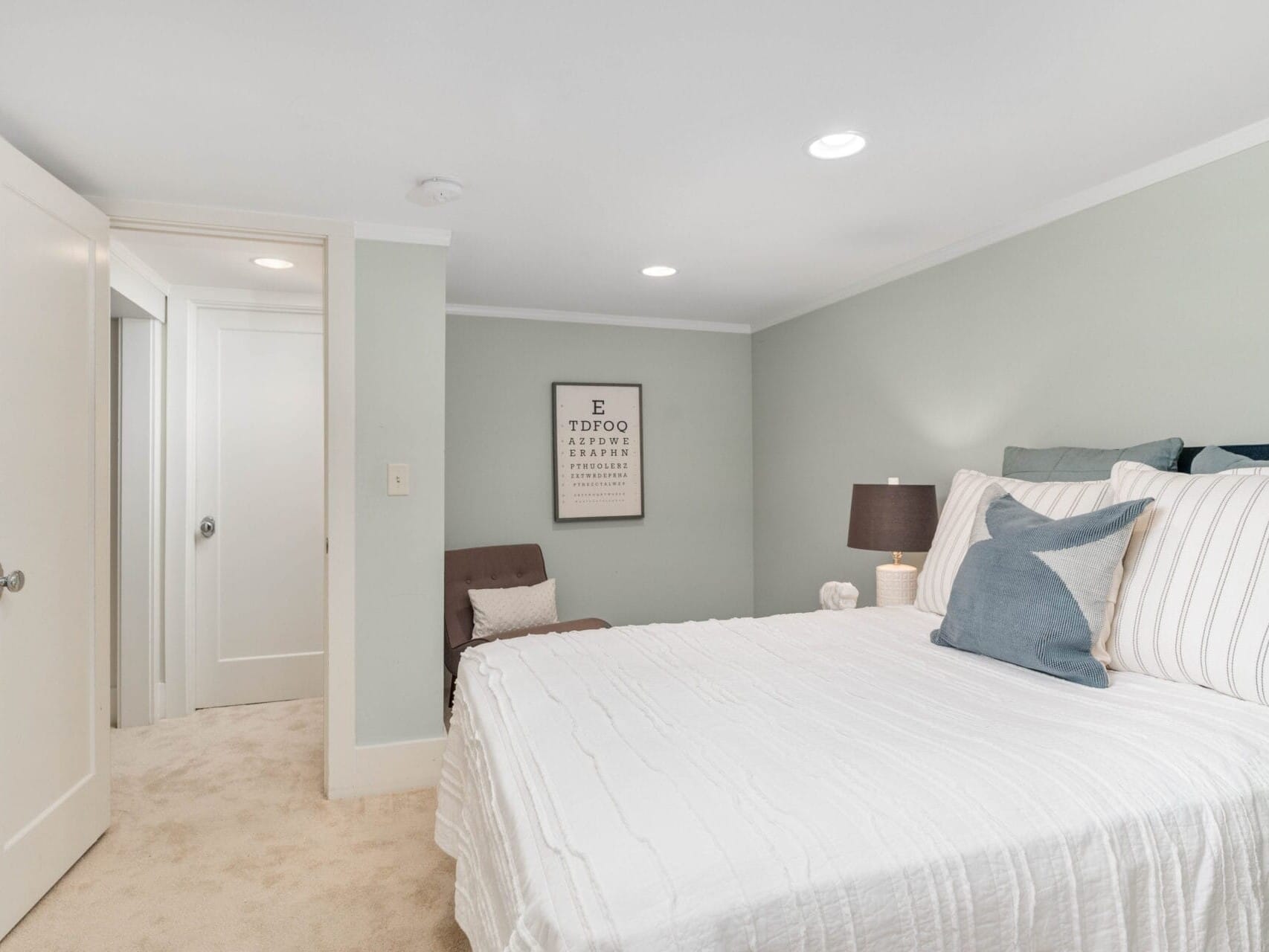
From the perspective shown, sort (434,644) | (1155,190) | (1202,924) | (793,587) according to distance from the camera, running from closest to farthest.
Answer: (1202,924) < (1155,190) < (434,644) < (793,587)

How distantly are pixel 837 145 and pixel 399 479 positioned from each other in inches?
78.4

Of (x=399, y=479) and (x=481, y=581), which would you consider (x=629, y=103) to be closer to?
(x=399, y=479)

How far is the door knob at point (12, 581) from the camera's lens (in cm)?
199

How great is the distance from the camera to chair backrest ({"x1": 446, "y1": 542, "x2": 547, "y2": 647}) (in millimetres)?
3830

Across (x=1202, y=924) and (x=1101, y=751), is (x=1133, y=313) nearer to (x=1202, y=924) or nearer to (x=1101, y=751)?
(x=1101, y=751)

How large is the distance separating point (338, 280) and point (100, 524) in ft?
3.89

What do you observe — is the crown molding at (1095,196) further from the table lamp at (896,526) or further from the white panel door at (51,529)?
the white panel door at (51,529)

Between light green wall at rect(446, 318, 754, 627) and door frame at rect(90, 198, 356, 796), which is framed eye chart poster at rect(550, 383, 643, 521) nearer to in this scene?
light green wall at rect(446, 318, 754, 627)

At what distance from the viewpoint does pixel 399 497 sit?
3041 millimetres

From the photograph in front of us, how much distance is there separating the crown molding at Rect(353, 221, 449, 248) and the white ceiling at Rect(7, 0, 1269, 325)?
0.17ft

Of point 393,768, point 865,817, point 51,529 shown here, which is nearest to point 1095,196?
point 865,817

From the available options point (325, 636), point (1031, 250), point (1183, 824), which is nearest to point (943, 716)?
point (1183, 824)

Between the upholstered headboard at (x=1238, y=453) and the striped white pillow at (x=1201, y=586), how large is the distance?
9.0 inches

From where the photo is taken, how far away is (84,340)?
2.46m
